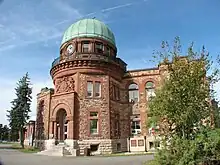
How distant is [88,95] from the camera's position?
25344mm

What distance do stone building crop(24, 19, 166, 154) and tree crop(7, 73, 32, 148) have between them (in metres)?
6.32

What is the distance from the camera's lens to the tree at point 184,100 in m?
9.73

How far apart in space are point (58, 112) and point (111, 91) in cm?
614

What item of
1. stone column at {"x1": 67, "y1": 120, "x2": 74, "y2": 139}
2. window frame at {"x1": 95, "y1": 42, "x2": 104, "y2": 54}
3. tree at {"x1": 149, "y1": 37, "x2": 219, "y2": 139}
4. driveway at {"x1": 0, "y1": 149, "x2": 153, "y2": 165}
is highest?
window frame at {"x1": 95, "y1": 42, "x2": 104, "y2": 54}

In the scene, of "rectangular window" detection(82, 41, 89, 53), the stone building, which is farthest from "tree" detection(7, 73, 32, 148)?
"rectangular window" detection(82, 41, 89, 53)

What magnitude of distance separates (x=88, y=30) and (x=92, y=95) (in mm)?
8213

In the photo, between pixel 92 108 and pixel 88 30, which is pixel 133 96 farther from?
pixel 88 30

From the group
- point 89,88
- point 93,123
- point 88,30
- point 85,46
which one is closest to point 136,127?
point 93,123

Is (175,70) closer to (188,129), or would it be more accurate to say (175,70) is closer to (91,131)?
(188,129)

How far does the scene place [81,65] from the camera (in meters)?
25.7

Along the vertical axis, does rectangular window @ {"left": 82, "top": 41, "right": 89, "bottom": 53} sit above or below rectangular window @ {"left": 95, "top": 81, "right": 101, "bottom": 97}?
above

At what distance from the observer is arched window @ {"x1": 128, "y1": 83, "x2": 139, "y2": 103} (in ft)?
95.6

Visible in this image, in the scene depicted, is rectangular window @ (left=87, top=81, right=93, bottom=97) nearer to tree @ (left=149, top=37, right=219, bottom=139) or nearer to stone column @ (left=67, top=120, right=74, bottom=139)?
stone column @ (left=67, top=120, right=74, bottom=139)

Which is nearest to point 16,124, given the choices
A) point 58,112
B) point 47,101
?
point 47,101
